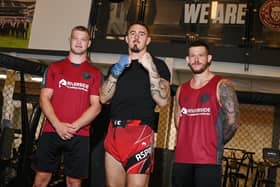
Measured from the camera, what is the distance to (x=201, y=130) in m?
2.27

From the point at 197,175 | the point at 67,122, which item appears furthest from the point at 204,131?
the point at 67,122

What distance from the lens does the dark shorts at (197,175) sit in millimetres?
2201

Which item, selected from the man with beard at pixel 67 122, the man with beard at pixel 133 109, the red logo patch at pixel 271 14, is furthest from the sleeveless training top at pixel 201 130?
the red logo patch at pixel 271 14

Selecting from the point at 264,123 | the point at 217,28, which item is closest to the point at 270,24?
the point at 217,28

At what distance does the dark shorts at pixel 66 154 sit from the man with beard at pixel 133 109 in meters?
0.30

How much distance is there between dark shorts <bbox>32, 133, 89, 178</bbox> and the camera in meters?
2.43

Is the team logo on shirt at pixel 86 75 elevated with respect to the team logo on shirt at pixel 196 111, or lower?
elevated

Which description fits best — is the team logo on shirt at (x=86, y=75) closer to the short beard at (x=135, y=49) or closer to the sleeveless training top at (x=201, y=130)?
the short beard at (x=135, y=49)

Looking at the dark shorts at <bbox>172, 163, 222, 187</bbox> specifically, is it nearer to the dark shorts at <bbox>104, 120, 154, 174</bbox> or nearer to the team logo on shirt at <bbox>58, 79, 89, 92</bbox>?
the dark shorts at <bbox>104, 120, 154, 174</bbox>

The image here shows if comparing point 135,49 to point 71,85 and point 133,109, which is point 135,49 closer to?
point 133,109

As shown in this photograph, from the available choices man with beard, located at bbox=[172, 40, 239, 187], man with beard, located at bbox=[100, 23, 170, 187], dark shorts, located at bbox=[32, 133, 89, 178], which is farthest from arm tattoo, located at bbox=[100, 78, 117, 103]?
man with beard, located at bbox=[172, 40, 239, 187]

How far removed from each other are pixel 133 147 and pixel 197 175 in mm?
429

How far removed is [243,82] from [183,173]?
6.12 m

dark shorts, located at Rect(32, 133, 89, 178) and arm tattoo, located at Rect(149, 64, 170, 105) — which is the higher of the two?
arm tattoo, located at Rect(149, 64, 170, 105)
